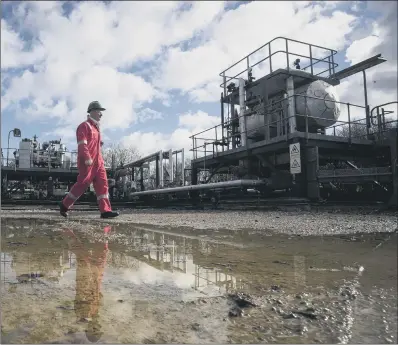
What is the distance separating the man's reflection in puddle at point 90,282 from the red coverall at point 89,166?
2.53 m

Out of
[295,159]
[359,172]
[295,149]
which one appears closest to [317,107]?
[295,149]

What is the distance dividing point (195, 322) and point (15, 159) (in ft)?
66.8

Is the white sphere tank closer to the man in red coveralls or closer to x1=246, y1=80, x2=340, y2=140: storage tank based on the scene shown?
x1=246, y1=80, x2=340, y2=140: storage tank

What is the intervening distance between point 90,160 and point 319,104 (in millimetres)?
7817

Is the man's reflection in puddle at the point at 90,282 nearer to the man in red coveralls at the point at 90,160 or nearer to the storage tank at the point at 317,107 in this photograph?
the man in red coveralls at the point at 90,160

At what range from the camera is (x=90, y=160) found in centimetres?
636

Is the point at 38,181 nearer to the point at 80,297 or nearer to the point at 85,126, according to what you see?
the point at 85,126

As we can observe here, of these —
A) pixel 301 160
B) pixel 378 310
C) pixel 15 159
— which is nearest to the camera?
pixel 378 310

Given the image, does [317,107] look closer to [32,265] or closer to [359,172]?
[359,172]

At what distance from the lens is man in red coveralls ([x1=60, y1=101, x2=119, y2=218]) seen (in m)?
6.34

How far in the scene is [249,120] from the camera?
13.1m

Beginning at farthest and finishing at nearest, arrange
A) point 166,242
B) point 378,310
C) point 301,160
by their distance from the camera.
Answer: point 301,160 → point 166,242 → point 378,310

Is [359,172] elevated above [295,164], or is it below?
below

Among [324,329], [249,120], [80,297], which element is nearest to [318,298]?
[324,329]
